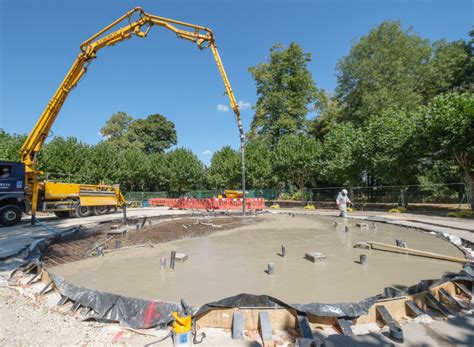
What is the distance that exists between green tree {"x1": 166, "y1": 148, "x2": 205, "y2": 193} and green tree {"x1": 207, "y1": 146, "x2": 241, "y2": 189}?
2978 millimetres

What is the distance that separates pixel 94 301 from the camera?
3828mm

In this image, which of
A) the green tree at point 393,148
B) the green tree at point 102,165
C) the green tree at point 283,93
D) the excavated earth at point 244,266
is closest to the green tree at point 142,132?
the green tree at point 102,165

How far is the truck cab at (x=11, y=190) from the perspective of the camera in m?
11.8

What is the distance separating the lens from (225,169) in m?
31.6

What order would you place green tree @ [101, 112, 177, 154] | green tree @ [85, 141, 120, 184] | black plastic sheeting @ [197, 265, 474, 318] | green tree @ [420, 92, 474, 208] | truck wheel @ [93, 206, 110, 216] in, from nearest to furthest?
black plastic sheeting @ [197, 265, 474, 318], green tree @ [420, 92, 474, 208], truck wheel @ [93, 206, 110, 216], green tree @ [85, 141, 120, 184], green tree @ [101, 112, 177, 154]

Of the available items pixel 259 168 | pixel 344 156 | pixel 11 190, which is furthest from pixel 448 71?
pixel 11 190

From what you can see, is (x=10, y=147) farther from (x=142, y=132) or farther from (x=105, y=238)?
(x=142, y=132)

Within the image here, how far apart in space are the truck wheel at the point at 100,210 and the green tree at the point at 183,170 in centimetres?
1688

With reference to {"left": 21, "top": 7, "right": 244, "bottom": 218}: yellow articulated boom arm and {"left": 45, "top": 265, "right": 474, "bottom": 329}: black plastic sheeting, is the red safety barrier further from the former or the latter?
{"left": 45, "top": 265, "right": 474, "bottom": 329}: black plastic sheeting

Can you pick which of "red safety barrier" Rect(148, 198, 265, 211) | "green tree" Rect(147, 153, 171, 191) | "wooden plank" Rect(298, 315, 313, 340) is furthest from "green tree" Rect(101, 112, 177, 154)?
"wooden plank" Rect(298, 315, 313, 340)

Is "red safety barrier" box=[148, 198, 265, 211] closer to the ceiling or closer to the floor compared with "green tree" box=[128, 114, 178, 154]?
closer to the floor

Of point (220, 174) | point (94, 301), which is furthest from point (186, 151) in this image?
point (94, 301)

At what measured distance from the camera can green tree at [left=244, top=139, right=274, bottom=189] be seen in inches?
1148

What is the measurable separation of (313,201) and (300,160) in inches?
162
